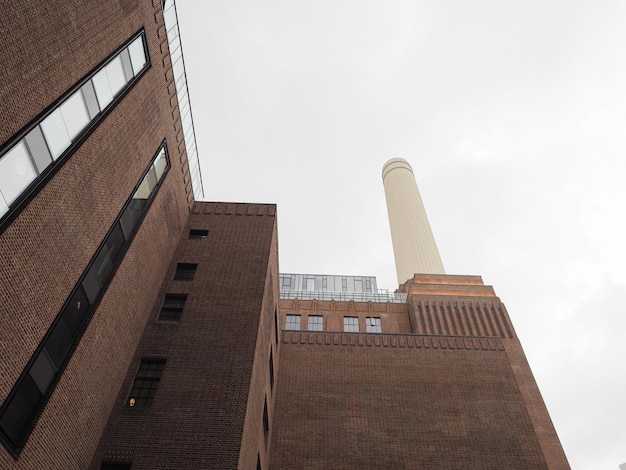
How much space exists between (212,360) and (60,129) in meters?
10.6

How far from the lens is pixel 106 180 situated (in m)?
15.3

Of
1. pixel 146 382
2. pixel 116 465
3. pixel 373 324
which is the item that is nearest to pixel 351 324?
pixel 373 324

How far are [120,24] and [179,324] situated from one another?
12714 mm

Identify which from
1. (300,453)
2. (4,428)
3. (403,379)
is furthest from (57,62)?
(403,379)

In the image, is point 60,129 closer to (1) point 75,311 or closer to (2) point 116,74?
(2) point 116,74

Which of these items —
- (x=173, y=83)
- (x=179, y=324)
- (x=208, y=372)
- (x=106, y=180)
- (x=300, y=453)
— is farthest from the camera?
(x=300, y=453)

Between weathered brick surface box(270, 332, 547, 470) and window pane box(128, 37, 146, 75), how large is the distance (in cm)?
1943

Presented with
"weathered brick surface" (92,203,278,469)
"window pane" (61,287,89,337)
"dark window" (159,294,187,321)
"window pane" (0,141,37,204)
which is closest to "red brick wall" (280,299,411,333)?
"weathered brick surface" (92,203,278,469)

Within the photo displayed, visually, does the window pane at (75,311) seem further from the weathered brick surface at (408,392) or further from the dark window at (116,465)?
the weathered brick surface at (408,392)

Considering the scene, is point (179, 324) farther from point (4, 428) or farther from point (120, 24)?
point (120, 24)

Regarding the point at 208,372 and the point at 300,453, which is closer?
the point at 208,372

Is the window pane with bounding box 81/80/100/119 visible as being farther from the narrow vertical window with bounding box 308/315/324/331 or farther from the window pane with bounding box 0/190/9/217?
the narrow vertical window with bounding box 308/315/324/331

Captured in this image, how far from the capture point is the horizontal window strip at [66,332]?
10906 millimetres

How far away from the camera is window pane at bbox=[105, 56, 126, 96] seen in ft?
51.3
